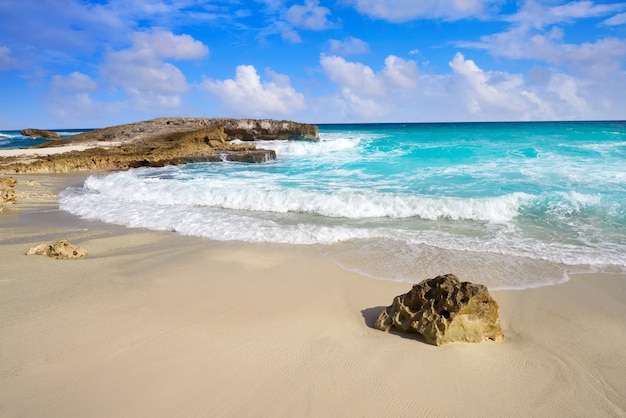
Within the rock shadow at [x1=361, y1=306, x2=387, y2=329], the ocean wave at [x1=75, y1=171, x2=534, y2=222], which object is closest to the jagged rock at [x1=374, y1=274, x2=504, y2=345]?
the rock shadow at [x1=361, y1=306, x2=387, y2=329]

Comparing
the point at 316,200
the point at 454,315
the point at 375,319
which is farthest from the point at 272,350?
the point at 316,200

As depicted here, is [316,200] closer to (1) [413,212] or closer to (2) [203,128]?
(1) [413,212]

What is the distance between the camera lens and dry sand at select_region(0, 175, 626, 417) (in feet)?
8.24

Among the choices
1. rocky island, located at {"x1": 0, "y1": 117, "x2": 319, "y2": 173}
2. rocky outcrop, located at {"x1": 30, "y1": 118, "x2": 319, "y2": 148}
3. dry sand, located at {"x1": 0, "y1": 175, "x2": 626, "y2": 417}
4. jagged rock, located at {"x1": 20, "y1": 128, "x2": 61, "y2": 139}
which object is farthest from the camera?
jagged rock, located at {"x1": 20, "y1": 128, "x2": 61, "y2": 139}

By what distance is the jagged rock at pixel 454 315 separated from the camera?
315 centimetres

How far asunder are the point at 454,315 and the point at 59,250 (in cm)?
523

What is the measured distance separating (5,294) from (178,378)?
2.78 m

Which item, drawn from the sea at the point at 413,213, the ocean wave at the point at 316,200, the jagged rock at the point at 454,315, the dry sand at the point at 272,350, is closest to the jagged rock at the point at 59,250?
the dry sand at the point at 272,350

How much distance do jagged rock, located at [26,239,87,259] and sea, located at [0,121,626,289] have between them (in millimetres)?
1784

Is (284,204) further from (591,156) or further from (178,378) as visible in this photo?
(591,156)

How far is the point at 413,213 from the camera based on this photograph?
7.90 m

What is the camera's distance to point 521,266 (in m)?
5.00

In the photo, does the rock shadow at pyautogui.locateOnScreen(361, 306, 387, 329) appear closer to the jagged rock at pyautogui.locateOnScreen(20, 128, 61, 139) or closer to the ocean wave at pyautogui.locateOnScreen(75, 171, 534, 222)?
the ocean wave at pyautogui.locateOnScreen(75, 171, 534, 222)

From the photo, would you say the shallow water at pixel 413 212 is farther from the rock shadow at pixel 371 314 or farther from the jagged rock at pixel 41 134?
the jagged rock at pixel 41 134
